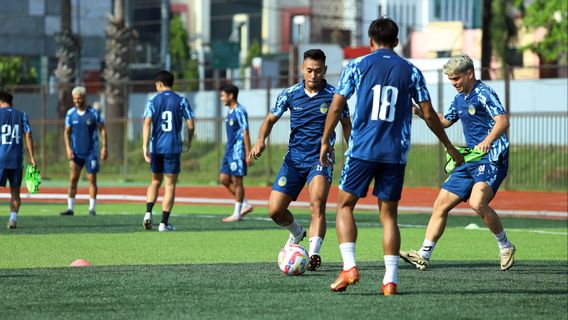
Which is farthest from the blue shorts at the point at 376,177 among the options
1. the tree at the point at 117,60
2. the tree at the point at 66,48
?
the tree at the point at 66,48

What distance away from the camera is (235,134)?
2038 cm

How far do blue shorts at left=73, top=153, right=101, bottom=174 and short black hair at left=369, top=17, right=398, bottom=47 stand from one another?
1214 cm

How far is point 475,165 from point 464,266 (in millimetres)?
1110

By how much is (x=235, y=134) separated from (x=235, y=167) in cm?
53

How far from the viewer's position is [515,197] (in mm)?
28719

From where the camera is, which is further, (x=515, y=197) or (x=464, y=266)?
(x=515, y=197)

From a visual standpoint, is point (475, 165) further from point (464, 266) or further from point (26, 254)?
point (26, 254)

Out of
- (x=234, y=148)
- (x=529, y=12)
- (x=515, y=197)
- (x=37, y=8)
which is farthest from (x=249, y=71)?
(x=234, y=148)

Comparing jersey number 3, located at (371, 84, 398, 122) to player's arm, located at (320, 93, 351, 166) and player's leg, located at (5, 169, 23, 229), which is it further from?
player's leg, located at (5, 169, 23, 229)

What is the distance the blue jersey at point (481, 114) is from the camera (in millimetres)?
12266

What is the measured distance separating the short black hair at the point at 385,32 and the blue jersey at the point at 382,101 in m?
0.09

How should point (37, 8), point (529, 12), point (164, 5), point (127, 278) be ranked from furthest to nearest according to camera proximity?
1. point (37, 8)
2. point (164, 5)
3. point (529, 12)
4. point (127, 278)

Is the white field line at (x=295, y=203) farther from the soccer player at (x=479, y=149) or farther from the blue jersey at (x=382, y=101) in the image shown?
the blue jersey at (x=382, y=101)

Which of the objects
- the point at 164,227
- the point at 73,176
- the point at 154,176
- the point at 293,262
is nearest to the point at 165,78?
the point at 154,176
